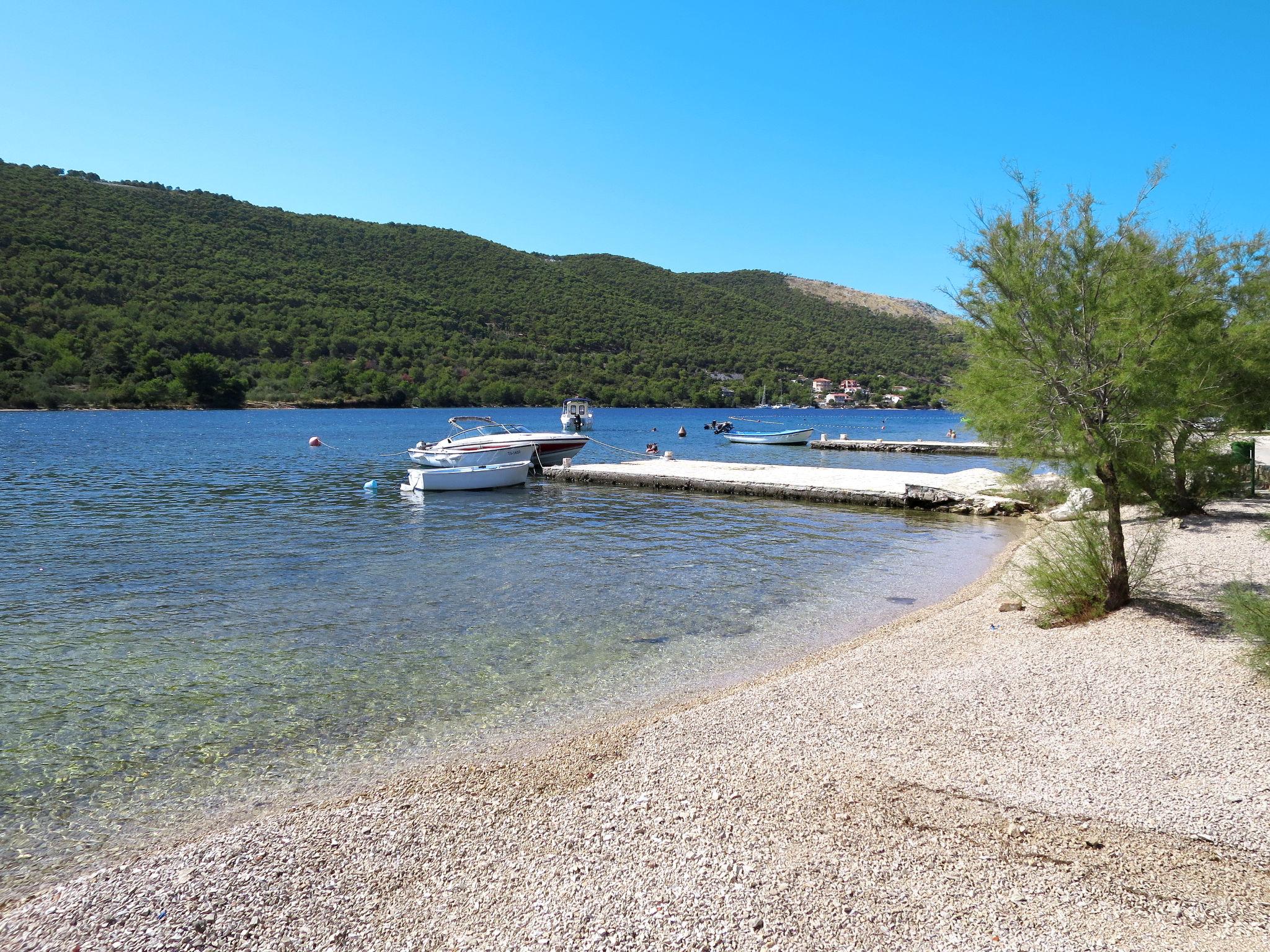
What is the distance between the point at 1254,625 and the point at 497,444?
2415cm

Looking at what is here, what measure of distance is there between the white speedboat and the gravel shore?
22.1 metres

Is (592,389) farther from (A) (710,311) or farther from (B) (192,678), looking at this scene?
(B) (192,678)

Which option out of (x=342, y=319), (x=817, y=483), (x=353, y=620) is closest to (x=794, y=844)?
(x=353, y=620)

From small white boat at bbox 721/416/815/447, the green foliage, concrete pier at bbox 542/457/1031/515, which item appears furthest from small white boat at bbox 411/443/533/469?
small white boat at bbox 721/416/815/447

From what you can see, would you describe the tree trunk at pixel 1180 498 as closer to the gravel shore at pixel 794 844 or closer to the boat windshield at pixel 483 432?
the gravel shore at pixel 794 844

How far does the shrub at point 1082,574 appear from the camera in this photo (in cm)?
846

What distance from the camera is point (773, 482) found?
24328 millimetres

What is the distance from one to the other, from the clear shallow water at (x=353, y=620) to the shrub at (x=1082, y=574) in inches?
88.3

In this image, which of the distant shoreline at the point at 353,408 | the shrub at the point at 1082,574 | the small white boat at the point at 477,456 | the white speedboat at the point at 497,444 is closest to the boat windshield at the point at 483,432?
the white speedboat at the point at 497,444

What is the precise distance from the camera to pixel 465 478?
25.7 m

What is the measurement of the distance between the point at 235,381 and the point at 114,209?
37359 mm

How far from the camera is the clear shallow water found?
599cm

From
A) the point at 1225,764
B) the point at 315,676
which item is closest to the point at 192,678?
the point at 315,676

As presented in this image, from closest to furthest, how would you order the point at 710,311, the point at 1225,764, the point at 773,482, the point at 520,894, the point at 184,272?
1. the point at 520,894
2. the point at 1225,764
3. the point at 773,482
4. the point at 184,272
5. the point at 710,311
